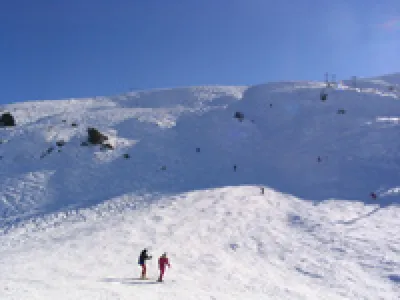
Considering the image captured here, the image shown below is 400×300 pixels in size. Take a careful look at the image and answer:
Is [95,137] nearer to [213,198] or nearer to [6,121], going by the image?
[6,121]

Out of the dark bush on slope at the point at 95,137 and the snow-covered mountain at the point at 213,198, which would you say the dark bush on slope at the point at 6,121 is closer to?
the snow-covered mountain at the point at 213,198

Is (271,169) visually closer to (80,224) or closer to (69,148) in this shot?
(80,224)

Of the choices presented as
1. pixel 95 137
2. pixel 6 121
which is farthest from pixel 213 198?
pixel 6 121

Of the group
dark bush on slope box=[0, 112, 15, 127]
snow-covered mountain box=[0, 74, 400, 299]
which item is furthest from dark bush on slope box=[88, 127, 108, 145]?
dark bush on slope box=[0, 112, 15, 127]

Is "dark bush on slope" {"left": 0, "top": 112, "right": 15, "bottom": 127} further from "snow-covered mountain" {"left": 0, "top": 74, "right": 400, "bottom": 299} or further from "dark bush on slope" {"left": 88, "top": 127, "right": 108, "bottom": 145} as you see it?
"dark bush on slope" {"left": 88, "top": 127, "right": 108, "bottom": 145}

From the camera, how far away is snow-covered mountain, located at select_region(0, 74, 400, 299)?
1427 cm

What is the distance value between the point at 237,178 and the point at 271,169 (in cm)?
418

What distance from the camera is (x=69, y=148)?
3534 cm

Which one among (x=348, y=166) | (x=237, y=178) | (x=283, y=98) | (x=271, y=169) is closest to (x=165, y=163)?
(x=237, y=178)

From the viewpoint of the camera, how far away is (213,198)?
83.1 ft

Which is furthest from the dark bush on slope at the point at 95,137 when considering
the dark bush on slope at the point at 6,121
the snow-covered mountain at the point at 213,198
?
the dark bush on slope at the point at 6,121

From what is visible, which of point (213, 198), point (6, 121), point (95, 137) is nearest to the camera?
point (213, 198)

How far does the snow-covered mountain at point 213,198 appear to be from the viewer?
1427 cm

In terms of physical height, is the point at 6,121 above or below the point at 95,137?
above
